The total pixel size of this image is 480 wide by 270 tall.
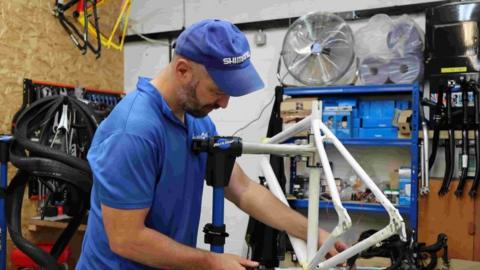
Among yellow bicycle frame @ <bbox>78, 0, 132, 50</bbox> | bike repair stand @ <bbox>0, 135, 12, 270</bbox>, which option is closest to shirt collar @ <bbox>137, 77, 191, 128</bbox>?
bike repair stand @ <bbox>0, 135, 12, 270</bbox>

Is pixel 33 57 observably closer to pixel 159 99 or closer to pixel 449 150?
pixel 159 99

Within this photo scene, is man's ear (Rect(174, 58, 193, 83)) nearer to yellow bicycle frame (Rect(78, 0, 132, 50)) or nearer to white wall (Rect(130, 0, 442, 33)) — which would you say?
white wall (Rect(130, 0, 442, 33))

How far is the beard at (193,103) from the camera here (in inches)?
51.6

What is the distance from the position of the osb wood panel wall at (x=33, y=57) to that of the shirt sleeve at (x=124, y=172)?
8.91 ft

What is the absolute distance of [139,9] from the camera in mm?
4762

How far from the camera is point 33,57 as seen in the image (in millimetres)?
3758

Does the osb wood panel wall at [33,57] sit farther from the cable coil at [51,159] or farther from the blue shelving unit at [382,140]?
the blue shelving unit at [382,140]

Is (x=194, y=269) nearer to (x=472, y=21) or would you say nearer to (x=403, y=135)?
(x=403, y=135)

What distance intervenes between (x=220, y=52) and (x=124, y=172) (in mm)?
407

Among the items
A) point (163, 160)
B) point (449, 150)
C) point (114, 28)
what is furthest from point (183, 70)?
point (114, 28)

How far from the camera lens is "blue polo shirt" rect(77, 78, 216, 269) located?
3.88 ft

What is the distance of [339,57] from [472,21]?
916 mm

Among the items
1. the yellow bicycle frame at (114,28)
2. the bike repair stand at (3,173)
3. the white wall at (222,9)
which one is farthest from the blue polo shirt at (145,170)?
the yellow bicycle frame at (114,28)

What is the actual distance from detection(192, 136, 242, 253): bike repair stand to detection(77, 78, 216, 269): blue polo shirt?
87 mm
